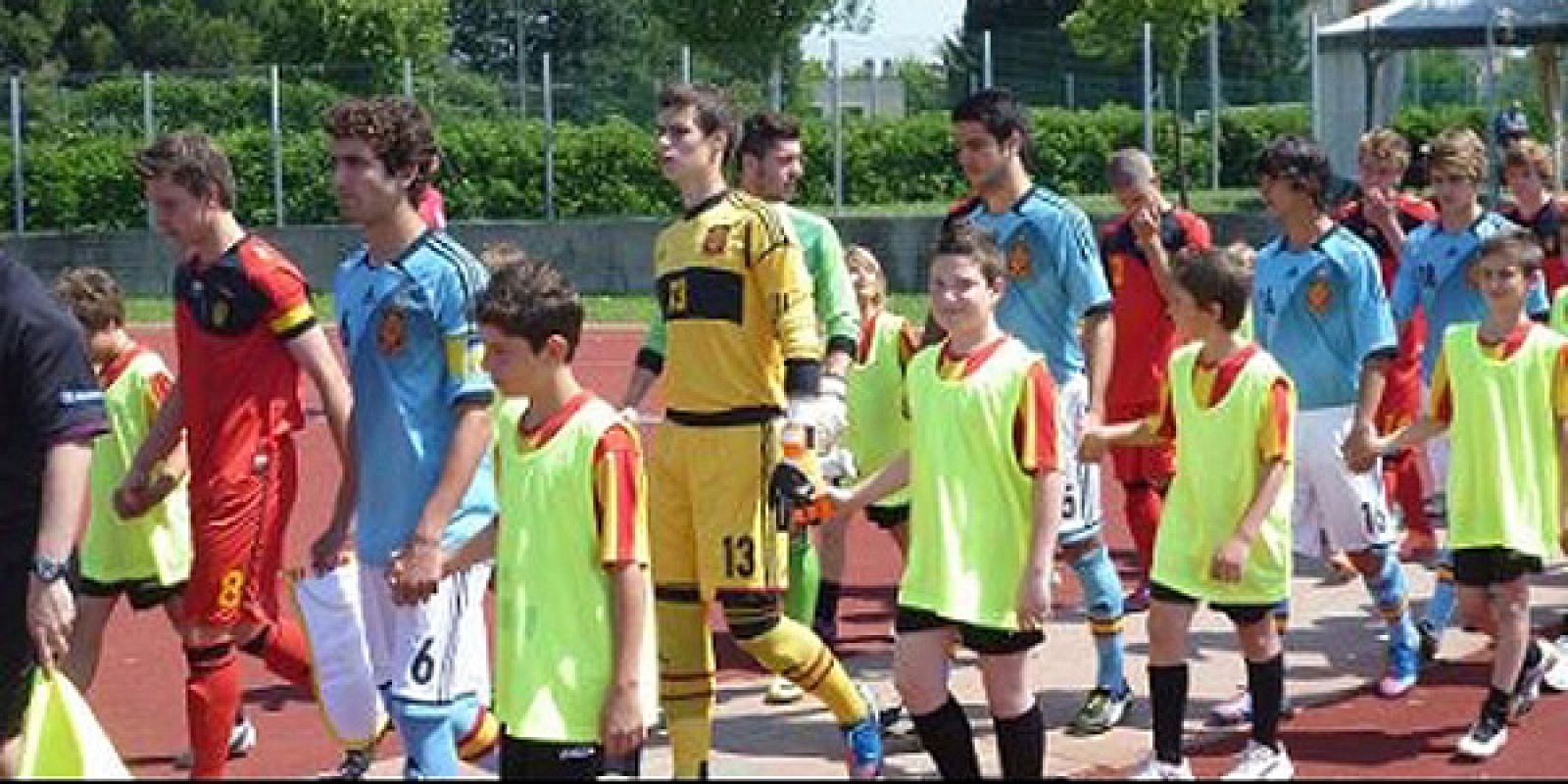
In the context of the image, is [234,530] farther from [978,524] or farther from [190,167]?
[978,524]

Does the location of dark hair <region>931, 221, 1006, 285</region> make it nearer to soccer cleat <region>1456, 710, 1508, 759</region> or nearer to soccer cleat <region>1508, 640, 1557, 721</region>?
soccer cleat <region>1456, 710, 1508, 759</region>

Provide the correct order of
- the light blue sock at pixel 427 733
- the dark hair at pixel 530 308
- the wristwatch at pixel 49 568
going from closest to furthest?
1. the dark hair at pixel 530 308
2. the wristwatch at pixel 49 568
3. the light blue sock at pixel 427 733

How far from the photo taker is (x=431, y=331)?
281 inches

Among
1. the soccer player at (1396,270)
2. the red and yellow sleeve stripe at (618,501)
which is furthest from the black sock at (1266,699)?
the soccer player at (1396,270)

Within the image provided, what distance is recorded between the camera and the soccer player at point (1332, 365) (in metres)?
9.07

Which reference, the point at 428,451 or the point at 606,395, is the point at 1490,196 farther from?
the point at 428,451

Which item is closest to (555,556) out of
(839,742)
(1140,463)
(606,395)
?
(839,742)

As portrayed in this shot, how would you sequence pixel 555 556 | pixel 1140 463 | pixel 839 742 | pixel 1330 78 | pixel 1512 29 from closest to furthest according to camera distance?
pixel 555 556 < pixel 839 742 < pixel 1140 463 < pixel 1512 29 < pixel 1330 78

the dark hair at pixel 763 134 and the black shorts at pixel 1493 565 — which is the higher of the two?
the dark hair at pixel 763 134

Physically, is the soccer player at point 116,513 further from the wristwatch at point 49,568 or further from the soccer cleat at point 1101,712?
the soccer cleat at point 1101,712

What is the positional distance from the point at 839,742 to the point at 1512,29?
63.7 ft

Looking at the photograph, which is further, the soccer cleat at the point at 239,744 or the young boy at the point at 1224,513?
the soccer cleat at the point at 239,744

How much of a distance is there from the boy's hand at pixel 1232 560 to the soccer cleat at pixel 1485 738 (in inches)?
49.7

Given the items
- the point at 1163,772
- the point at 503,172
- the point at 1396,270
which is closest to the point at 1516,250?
the point at 1163,772
